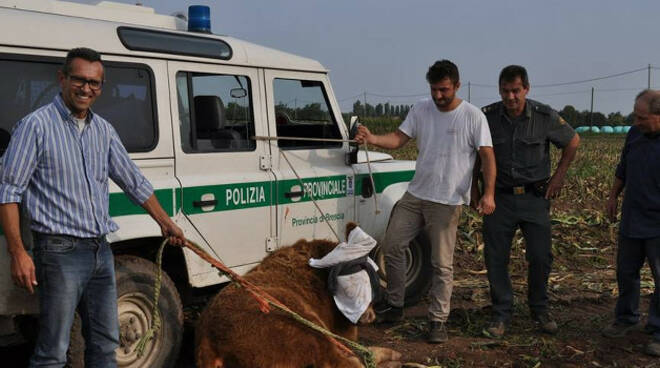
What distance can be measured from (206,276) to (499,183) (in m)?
2.55

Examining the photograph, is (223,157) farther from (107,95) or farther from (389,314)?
(389,314)

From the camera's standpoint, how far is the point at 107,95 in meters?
3.86

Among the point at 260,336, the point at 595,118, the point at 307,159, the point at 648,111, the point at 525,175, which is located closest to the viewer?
the point at 260,336

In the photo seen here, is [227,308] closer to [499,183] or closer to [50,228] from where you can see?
[50,228]

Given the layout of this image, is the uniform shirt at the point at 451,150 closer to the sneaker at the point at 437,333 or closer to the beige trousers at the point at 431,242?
the beige trousers at the point at 431,242

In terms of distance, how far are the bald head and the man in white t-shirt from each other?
1133 mm

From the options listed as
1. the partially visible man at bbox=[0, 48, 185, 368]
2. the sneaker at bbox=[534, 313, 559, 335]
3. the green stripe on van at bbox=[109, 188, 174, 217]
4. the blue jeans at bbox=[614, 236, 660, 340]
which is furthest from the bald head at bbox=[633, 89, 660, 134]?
the partially visible man at bbox=[0, 48, 185, 368]

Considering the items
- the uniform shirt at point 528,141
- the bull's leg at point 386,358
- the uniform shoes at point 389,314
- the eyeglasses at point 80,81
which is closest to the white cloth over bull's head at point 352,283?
the bull's leg at point 386,358

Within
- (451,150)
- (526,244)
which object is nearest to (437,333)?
(526,244)

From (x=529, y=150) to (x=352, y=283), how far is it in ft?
7.21

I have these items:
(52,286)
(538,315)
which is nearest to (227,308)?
(52,286)

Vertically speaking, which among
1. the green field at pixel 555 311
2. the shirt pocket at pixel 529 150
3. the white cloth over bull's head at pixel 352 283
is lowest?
the green field at pixel 555 311

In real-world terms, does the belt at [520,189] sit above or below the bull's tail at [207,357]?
above

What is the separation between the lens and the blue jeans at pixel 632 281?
16.2 feet
